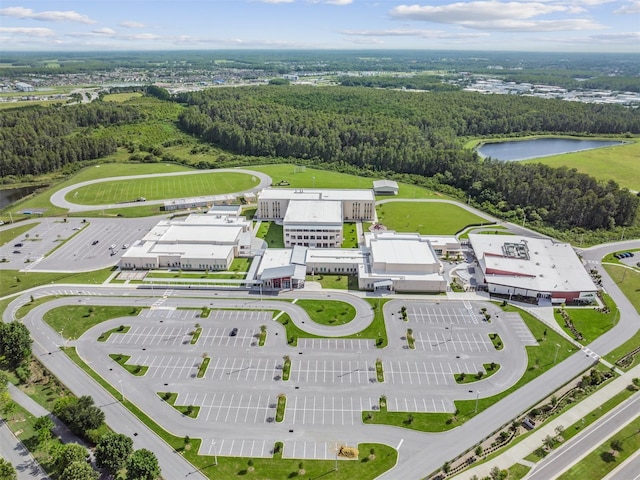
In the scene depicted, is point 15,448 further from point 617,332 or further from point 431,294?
point 617,332

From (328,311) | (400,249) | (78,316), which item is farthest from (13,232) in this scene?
(400,249)

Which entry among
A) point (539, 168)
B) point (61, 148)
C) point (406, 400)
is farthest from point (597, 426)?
point (61, 148)

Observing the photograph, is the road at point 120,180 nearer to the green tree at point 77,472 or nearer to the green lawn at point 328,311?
the green lawn at point 328,311

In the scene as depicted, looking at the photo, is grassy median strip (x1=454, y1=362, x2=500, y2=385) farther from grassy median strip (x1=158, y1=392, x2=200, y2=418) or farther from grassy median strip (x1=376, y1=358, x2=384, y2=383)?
grassy median strip (x1=158, y1=392, x2=200, y2=418)

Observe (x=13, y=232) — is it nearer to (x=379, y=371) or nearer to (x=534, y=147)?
(x=379, y=371)

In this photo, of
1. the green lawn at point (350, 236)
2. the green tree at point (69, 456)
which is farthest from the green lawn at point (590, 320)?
the green tree at point (69, 456)

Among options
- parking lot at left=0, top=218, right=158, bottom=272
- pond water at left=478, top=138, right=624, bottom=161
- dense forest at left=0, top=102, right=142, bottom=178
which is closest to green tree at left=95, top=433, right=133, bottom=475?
parking lot at left=0, top=218, right=158, bottom=272
